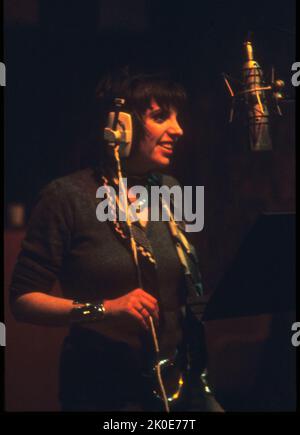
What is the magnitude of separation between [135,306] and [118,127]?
517 millimetres

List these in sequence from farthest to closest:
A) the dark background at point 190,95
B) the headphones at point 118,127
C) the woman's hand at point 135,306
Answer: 1. the dark background at point 190,95
2. the headphones at point 118,127
3. the woman's hand at point 135,306

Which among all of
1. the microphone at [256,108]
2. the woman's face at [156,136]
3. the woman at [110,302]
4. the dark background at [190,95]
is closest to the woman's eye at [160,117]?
the woman's face at [156,136]

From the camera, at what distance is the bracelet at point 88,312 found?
5.20ft

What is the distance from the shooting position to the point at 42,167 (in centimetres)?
240

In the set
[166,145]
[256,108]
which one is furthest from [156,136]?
[256,108]

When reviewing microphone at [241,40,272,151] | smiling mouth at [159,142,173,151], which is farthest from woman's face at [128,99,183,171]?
microphone at [241,40,272,151]

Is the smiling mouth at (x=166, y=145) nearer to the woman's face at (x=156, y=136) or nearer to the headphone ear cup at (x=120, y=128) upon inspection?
the woman's face at (x=156, y=136)

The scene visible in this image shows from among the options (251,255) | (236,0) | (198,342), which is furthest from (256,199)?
(251,255)

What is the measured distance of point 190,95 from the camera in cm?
247

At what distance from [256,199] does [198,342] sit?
93 centimetres

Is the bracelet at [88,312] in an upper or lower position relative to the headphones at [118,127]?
lower

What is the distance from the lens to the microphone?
5.66ft

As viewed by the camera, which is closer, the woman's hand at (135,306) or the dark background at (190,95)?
the woman's hand at (135,306)

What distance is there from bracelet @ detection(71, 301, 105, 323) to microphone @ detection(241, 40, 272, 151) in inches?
24.4
